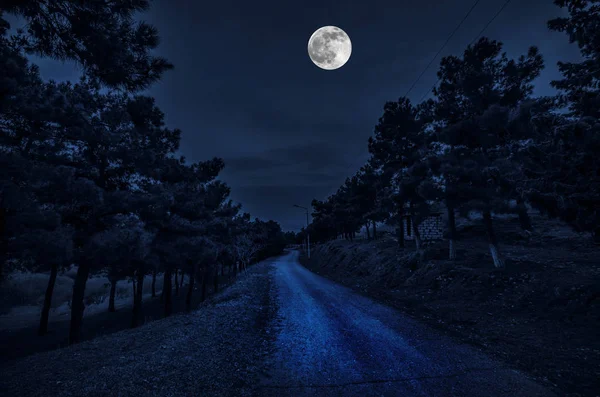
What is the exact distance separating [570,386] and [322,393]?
4594 millimetres

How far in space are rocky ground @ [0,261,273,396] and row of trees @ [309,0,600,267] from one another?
10112 millimetres

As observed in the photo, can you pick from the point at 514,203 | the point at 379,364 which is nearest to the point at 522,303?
the point at 514,203

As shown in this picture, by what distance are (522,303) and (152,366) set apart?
Answer: 1190 centimetres

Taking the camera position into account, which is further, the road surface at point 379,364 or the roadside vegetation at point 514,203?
the roadside vegetation at point 514,203

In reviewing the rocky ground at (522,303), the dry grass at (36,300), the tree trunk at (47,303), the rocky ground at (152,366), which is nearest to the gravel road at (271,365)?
the rocky ground at (152,366)

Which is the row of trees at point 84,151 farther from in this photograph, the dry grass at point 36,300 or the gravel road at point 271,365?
the dry grass at point 36,300

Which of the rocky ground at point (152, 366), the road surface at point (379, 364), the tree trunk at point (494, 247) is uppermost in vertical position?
Result: the tree trunk at point (494, 247)

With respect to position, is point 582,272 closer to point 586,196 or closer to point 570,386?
point 586,196

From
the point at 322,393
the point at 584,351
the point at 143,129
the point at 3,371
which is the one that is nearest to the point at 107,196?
the point at 143,129

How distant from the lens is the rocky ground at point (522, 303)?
19.4ft

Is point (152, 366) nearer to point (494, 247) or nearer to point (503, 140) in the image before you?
point (494, 247)

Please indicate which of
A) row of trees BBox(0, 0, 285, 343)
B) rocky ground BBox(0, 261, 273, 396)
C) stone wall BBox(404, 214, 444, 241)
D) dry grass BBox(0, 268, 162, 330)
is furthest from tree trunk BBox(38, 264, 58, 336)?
stone wall BBox(404, 214, 444, 241)

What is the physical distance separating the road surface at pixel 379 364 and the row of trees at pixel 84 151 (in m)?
7.09

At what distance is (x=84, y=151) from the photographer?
12594 millimetres
